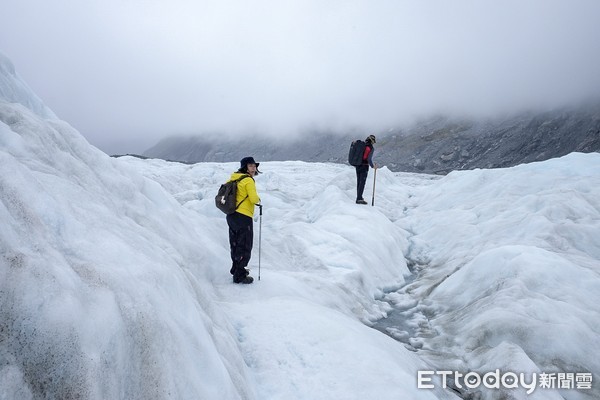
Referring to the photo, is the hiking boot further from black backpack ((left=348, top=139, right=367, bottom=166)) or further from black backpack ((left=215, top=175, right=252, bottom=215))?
black backpack ((left=348, top=139, right=367, bottom=166))

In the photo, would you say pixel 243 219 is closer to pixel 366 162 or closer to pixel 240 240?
pixel 240 240

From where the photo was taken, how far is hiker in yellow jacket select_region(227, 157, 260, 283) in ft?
23.7

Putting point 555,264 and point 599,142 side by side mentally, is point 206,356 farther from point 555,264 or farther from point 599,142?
point 599,142

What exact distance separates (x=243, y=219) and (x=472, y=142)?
11737 cm

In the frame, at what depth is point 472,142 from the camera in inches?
4422

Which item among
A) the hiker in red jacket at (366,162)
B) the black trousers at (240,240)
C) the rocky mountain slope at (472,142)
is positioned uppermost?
the rocky mountain slope at (472,142)

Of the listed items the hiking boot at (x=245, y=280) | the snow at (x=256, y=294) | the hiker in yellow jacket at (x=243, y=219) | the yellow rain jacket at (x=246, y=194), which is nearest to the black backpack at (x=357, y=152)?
the snow at (x=256, y=294)

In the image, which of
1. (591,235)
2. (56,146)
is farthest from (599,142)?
(56,146)

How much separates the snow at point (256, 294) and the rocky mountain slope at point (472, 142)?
86.9m

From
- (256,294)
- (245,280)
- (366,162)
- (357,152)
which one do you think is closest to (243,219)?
(245,280)

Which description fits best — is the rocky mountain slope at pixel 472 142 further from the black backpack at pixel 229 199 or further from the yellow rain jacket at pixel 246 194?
the black backpack at pixel 229 199

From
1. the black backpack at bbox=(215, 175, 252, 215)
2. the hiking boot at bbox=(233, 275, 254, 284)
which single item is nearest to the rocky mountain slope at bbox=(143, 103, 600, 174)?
the hiking boot at bbox=(233, 275, 254, 284)

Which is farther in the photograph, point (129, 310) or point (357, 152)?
point (357, 152)

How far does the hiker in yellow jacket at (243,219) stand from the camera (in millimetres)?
7234
